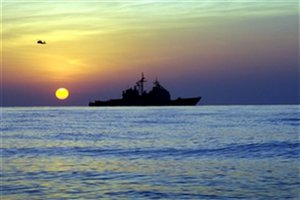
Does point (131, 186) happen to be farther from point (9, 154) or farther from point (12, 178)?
point (9, 154)

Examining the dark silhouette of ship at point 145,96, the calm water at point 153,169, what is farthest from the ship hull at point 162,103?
the calm water at point 153,169

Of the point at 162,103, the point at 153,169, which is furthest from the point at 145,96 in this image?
the point at 153,169

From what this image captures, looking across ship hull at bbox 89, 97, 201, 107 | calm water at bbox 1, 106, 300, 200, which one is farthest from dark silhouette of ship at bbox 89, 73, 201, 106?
calm water at bbox 1, 106, 300, 200

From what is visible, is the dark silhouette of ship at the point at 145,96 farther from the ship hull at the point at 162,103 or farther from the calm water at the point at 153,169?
the calm water at the point at 153,169

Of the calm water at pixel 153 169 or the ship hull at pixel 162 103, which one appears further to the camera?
the ship hull at pixel 162 103

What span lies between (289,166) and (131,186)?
7.68m

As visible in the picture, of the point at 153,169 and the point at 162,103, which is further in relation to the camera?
the point at 162,103

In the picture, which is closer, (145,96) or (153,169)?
(153,169)

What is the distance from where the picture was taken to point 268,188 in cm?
1625

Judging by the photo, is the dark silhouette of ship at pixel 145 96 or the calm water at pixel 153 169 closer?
the calm water at pixel 153 169

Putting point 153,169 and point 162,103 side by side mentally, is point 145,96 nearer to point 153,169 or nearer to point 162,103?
point 162,103

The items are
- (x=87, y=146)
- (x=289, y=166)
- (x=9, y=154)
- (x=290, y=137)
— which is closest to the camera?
(x=289, y=166)

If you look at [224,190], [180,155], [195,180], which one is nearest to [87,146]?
[180,155]

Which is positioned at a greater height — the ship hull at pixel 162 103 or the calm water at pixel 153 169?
the ship hull at pixel 162 103
